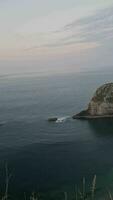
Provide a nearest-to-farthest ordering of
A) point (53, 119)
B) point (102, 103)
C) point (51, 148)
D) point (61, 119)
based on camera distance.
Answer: point (51, 148)
point (53, 119)
point (61, 119)
point (102, 103)

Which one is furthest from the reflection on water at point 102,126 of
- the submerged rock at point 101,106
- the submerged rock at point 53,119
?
the submerged rock at point 53,119

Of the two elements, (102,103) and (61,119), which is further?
(102,103)

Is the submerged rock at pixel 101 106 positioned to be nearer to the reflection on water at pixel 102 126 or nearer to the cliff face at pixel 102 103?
the cliff face at pixel 102 103

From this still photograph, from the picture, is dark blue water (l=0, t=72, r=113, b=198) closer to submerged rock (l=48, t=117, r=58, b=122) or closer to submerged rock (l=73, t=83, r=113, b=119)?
submerged rock (l=48, t=117, r=58, b=122)

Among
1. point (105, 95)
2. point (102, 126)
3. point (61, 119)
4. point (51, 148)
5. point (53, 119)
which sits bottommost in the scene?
point (51, 148)

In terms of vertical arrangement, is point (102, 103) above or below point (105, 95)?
below

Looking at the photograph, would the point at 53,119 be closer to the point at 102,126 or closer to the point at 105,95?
the point at 102,126

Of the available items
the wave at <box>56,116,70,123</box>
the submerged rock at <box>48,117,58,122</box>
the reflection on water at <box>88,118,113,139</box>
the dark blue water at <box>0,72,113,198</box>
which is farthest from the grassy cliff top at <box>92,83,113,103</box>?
the submerged rock at <box>48,117,58,122</box>

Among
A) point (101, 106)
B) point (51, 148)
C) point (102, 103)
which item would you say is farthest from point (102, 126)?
point (51, 148)

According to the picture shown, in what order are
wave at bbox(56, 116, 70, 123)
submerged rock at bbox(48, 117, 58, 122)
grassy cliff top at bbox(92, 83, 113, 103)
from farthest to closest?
grassy cliff top at bbox(92, 83, 113, 103) < submerged rock at bbox(48, 117, 58, 122) < wave at bbox(56, 116, 70, 123)

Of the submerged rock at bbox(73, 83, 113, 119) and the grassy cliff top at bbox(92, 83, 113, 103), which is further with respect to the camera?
the grassy cliff top at bbox(92, 83, 113, 103)
